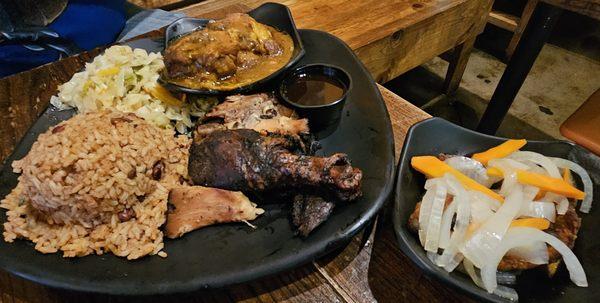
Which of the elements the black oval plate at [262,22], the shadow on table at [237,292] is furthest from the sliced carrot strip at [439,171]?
the black oval plate at [262,22]

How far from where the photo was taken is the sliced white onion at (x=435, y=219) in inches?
56.6

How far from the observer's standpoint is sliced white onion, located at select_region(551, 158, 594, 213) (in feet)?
5.42

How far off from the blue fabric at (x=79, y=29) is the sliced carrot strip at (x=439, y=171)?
311 cm

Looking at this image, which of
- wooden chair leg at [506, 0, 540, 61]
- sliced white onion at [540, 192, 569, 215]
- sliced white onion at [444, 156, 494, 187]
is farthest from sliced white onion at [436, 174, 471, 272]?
wooden chair leg at [506, 0, 540, 61]

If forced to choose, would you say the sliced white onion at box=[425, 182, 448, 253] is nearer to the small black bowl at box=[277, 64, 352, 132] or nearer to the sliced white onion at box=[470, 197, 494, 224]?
the sliced white onion at box=[470, 197, 494, 224]

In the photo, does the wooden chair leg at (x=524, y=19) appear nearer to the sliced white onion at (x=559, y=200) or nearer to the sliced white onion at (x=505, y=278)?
the sliced white onion at (x=559, y=200)

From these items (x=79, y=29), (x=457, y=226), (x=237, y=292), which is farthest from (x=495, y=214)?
(x=79, y=29)

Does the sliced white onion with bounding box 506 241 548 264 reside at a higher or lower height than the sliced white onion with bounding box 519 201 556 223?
lower

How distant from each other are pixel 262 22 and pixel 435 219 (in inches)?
80.2

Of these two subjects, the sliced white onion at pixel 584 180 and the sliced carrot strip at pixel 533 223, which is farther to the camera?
the sliced white onion at pixel 584 180

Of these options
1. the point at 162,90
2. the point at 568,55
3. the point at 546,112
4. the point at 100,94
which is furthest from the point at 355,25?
the point at 568,55

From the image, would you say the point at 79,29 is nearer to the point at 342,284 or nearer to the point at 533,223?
the point at 342,284

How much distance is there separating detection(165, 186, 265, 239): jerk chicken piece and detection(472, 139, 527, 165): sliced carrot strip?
110 centimetres

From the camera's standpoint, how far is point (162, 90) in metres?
2.30
